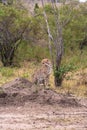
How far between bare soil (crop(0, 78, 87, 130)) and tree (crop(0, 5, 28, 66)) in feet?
25.2

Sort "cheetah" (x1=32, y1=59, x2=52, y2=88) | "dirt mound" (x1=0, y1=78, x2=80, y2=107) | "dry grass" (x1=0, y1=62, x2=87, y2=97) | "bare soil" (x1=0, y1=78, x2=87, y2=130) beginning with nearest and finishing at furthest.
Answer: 1. "bare soil" (x1=0, y1=78, x2=87, y2=130)
2. "dirt mound" (x1=0, y1=78, x2=80, y2=107)
3. "dry grass" (x1=0, y1=62, x2=87, y2=97)
4. "cheetah" (x1=32, y1=59, x2=52, y2=88)

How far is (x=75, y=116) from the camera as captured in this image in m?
9.05

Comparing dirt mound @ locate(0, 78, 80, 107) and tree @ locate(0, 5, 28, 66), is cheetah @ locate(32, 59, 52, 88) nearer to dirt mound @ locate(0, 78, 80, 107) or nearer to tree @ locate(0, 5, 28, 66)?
dirt mound @ locate(0, 78, 80, 107)

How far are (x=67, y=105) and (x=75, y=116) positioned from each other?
903 mm

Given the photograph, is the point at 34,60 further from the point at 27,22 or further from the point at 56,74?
the point at 56,74

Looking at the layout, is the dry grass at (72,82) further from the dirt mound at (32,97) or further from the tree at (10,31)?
the tree at (10,31)

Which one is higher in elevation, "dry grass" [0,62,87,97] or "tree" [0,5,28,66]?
"tree" [0,5,28,66]

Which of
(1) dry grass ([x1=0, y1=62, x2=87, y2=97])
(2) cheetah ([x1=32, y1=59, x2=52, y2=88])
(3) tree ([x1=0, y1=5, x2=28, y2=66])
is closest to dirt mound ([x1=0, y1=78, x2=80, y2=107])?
(2) cheetah ([x1=32, y1=59, x2=52, y2=88])

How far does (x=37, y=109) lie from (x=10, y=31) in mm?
10121

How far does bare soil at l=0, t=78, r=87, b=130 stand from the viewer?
8.30 metres

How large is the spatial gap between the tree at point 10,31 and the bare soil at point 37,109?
768cm

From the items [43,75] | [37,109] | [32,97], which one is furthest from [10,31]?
[37,109]

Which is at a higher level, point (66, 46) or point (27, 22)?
point (27, 22)

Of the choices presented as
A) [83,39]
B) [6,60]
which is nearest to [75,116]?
[6,60]
